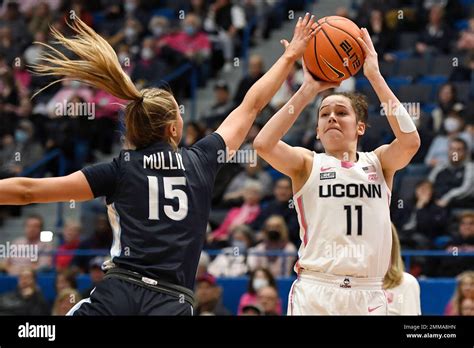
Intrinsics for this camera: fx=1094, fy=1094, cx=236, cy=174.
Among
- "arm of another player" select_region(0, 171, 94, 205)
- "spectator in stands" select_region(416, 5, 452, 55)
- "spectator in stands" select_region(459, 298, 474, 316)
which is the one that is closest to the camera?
"arm of another player" select_region(0, 171, 94, 205)

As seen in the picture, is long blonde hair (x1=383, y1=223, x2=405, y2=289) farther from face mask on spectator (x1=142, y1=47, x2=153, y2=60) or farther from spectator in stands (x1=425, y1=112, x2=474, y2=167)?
face mask on spectator (x1=142, y1=47, x2=153, y2=60)

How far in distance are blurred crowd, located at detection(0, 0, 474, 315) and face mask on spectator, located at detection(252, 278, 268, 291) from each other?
12mm

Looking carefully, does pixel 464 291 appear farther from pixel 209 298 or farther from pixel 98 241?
pixel 98 241

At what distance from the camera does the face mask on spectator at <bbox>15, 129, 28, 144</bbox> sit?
14.5 m

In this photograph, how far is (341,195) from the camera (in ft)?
21.3

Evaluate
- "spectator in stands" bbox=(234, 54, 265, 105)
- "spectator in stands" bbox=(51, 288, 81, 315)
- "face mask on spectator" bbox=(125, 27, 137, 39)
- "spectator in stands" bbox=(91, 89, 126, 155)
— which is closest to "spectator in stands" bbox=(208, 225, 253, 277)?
"spectator in stands" bbox=(51, 288, 81, 315)

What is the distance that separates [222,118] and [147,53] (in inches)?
91.1

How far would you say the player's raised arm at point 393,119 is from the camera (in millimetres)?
6324

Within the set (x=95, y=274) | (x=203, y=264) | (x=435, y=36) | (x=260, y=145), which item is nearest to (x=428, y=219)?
(x=203, y=264)

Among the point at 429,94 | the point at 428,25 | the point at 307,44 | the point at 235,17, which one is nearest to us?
the point at 307,44

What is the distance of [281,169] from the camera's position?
6.57 meters
